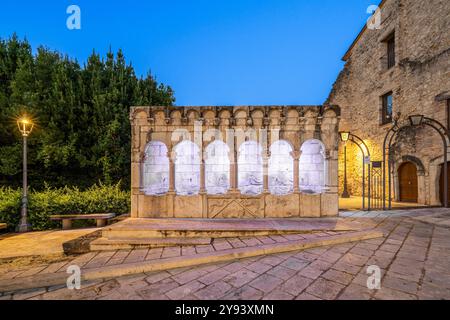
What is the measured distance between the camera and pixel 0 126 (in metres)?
8.65

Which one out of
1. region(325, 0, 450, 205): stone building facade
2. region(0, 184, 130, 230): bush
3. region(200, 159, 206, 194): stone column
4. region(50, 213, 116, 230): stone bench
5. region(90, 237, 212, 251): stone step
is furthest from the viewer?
region(325, 0, 450, 205): stone building facade

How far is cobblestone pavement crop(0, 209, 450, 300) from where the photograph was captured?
2533 mm

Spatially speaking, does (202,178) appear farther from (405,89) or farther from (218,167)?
(405,89)

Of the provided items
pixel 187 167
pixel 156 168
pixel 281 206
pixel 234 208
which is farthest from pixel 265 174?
pixel 156 168

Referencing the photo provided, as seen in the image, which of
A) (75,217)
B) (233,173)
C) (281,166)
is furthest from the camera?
(281,166)

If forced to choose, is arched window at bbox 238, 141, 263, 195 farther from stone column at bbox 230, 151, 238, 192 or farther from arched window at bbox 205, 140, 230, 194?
stone column at bbox 230, 151, 238, 192

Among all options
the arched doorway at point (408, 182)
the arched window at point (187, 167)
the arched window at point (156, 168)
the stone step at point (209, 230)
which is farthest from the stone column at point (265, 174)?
the arched doorway at point (408, 182)

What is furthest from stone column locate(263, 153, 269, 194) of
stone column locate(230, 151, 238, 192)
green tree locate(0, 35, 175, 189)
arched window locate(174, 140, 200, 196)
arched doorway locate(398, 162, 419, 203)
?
arched doorway locate(398, 162, 419, 203)

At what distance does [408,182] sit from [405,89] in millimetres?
4732

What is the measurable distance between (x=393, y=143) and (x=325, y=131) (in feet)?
23.3

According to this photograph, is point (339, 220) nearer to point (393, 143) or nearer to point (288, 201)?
point (288, 201)

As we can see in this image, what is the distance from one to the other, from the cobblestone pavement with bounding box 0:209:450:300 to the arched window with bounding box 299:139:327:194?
2.80 meters

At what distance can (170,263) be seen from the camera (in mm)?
3393

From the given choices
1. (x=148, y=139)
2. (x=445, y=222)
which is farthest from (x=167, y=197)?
(x=445, y=222)
